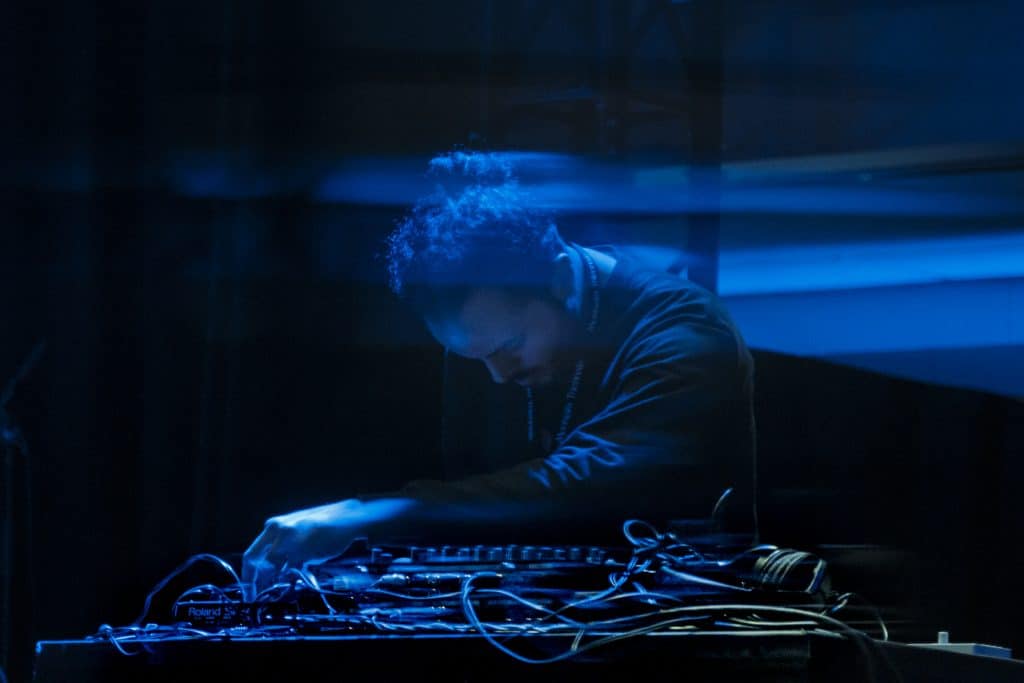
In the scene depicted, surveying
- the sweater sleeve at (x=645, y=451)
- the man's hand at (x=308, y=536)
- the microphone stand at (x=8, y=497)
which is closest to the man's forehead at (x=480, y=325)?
the sweater sleeve at (x=645, y=451)

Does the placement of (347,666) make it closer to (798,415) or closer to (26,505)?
(26,505)

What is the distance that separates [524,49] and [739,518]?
932mm

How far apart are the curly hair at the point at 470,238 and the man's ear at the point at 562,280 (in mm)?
17

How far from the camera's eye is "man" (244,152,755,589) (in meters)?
1.88

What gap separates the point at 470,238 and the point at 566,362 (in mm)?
279

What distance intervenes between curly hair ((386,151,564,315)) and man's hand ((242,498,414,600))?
368mm

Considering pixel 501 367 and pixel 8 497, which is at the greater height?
pixel 501 367

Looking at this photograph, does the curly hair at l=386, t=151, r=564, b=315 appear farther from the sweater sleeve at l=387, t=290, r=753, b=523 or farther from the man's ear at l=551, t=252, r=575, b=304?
the sweater sleeve at l=387, t=290, r=753, b=523

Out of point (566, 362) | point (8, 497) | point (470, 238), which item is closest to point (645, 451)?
point (566, 362)

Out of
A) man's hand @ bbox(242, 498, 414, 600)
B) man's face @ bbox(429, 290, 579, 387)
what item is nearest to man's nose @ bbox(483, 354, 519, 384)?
man's face @ bbox(429, 290, 579, 387)

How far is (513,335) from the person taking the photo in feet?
6.28

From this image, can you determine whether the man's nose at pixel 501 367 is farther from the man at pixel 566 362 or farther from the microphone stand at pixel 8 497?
the microphone stand at pixel 8 497

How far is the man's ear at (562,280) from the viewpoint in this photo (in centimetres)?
192

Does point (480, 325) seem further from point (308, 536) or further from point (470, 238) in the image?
point (308, 536)
